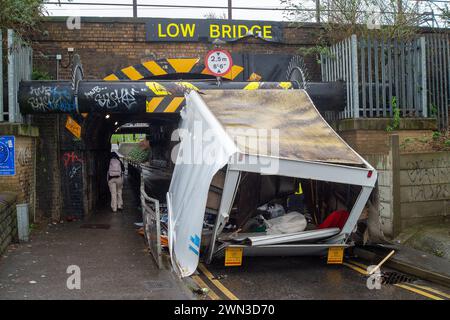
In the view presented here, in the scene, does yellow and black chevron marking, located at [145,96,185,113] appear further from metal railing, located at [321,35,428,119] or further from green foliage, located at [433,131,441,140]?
green foliage, located at [433,131,441,140]

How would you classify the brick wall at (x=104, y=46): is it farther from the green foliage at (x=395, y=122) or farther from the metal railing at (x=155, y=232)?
the metal railing at (x=155, y=232)

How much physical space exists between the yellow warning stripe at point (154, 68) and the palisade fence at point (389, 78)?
4.50 m

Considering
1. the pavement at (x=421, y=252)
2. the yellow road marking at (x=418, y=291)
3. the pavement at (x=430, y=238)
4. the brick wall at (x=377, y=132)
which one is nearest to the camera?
the yellow road marking at (x=418, y=291)

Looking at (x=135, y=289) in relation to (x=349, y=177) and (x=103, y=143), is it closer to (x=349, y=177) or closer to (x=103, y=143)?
(x=349, y=177)

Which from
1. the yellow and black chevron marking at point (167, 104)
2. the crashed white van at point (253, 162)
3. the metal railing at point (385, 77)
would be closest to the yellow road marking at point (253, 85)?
the yellow and black chevron marking at point (167, 104)

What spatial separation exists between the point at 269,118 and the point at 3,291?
4.87m

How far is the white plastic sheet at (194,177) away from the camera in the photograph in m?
6.73

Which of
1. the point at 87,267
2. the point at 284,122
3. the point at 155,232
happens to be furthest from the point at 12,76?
the point at 284,122

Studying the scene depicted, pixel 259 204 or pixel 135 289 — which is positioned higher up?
pixel 259 204

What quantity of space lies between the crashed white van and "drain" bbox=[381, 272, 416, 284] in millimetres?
763

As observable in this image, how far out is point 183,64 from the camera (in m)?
12.9

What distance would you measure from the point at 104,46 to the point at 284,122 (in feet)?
22.5

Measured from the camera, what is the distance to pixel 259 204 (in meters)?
8.61

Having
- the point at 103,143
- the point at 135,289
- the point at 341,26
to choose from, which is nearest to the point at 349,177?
the point at 135,289
